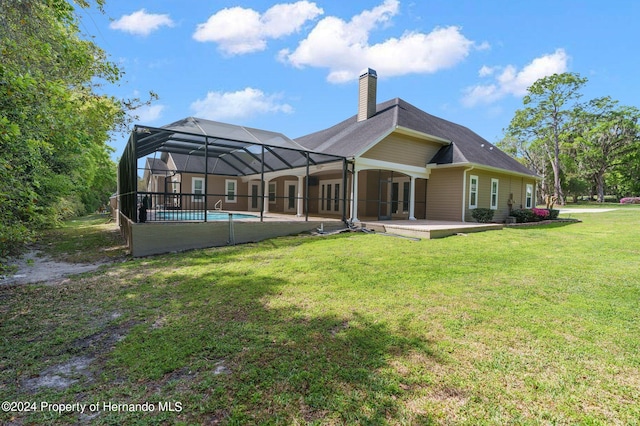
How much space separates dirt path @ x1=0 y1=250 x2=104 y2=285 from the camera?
6.11 m

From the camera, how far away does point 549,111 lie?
29.9 m

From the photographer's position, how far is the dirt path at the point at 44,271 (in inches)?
240

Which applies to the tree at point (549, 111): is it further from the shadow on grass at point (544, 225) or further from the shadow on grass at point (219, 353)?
the shadow on grass at point (219, 353)

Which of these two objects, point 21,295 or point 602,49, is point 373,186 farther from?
point 602,49

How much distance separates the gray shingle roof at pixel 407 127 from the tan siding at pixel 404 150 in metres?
0.42

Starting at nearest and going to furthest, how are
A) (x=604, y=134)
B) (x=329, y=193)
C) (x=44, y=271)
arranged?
(x=44, y=271) < (x=329, y=193) < (x=604, y=134)

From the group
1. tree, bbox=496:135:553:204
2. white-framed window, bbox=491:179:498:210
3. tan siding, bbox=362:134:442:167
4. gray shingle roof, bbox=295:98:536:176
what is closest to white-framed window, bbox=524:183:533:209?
gray shingle roof, bbox=295:98:536:176

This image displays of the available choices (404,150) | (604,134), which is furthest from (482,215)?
→ (604,134)

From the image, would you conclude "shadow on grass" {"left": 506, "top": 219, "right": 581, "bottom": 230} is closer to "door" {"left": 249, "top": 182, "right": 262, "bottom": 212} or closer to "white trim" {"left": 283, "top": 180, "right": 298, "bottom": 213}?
"white trim" {"left": 283, "top": 180, "right": 298, "bottom": 213}

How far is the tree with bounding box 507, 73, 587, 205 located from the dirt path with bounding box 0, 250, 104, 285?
122ft

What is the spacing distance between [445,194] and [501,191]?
3983mm

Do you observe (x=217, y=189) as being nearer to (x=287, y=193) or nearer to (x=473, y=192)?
(x=287, y=193)

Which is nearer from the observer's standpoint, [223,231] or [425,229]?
[223,231]

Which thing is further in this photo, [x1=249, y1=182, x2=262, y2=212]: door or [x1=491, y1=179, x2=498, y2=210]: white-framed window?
[x1=249, y1=182, x2=262, y2=212]: door
